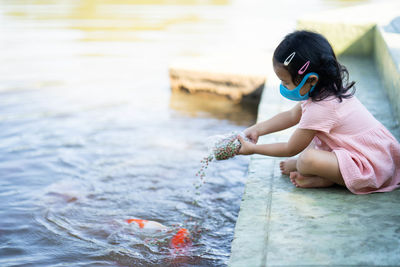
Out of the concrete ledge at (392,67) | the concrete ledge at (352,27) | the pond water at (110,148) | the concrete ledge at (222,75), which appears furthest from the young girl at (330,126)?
the concrete ledge at (222,75)

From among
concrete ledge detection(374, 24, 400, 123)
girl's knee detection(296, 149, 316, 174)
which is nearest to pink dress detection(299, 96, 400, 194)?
girl's knee detection(296, 149, 316, 174)

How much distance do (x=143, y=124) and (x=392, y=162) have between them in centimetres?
345

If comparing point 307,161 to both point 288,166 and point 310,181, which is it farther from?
point 288,166

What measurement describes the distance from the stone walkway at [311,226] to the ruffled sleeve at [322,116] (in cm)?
35

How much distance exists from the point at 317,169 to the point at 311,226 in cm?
40

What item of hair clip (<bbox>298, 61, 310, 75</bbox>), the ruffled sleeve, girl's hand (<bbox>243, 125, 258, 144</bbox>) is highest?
hair clip (<bbox>298, 61, 310, 75</bbox>)

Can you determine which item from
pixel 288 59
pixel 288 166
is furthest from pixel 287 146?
pixel 288 59

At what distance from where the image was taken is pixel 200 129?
5.40 meters

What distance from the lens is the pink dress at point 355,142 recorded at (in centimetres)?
245

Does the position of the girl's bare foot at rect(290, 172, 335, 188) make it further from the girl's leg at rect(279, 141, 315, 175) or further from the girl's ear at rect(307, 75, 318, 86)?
the girl's ear at rect(307, 75, 318, 86)

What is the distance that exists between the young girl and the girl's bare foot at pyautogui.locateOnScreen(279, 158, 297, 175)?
0.17 meters

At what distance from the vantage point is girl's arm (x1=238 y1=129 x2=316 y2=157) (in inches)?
98.6

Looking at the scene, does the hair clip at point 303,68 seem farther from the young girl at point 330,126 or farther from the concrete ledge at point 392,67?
the concrete ledge at point 392,67

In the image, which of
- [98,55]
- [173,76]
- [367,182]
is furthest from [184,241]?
[98,55]
